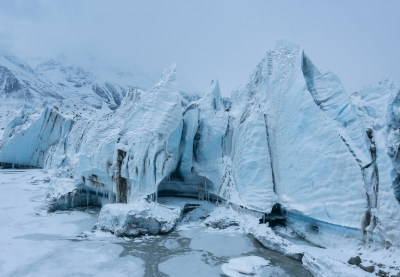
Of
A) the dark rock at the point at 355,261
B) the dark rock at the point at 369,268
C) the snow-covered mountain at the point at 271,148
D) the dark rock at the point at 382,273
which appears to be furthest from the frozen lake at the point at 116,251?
the snow-covered mountain at the point at 271,148

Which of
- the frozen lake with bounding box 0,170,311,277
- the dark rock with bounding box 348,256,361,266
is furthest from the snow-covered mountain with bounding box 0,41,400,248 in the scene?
the frozen lake with bounding box 0,170,311,277

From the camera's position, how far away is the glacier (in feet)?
27.0

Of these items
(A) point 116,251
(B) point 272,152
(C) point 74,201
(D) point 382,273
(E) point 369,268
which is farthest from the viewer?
(C) point 74,201

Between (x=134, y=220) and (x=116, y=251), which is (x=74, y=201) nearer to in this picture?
(x=134, y=220)

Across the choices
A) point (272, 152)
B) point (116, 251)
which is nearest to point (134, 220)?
point (116, 251)

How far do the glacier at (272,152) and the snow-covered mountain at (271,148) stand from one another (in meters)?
0.04

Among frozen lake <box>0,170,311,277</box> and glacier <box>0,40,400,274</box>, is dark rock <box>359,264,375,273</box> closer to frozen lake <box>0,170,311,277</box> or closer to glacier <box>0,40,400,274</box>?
glacier <box>0,40,400,274</box>

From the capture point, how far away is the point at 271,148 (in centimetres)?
1171

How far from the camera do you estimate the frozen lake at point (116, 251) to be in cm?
741

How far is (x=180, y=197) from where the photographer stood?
15.0m

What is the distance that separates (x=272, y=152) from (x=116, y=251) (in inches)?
279

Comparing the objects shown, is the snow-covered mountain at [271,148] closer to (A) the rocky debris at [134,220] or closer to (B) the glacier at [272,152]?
(B) the glacier at [272,152]

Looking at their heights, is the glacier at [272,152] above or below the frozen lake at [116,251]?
above

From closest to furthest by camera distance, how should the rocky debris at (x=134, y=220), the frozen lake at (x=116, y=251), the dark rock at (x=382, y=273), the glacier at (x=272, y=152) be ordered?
the dark rock at (x=382, y=273)
the frozen lake at (x=116, y=251)
the glacier at (x=272, y=152)
the rocky debris at (x=134, y=220)
